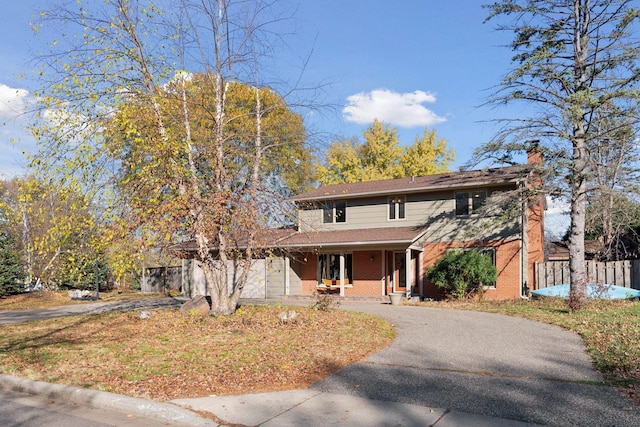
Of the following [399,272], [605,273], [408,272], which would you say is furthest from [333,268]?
[605,273]

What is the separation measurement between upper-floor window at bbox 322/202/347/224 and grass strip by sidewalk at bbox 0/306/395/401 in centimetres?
1251

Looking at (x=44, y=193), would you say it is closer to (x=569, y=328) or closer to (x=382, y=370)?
(x=382, y=370)

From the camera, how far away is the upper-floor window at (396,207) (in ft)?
79.8

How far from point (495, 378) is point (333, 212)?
1918 centimetres

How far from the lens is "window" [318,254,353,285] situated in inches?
987

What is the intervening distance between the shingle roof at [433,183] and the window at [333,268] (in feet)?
10.1

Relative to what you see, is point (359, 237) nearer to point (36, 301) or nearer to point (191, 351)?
point (191, 351)

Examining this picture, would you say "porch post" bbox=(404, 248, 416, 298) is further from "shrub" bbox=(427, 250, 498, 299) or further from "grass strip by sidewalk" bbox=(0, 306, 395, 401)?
"grass strip by sidewalk" bbox=(0, 306, 395, 401)

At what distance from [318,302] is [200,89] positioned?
6.79 meters

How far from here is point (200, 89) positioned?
1339 centimetres

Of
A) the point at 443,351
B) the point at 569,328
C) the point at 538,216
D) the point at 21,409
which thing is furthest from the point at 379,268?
the point at 21,409

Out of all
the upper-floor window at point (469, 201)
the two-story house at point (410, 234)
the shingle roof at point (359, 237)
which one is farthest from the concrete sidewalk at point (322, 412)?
the upper-floor window at point (469, 201)

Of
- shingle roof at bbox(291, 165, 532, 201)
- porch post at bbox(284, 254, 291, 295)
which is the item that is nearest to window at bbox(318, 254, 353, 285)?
porch post at bbox(284, 254, 291, 295)

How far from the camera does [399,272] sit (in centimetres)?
2414
